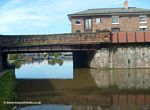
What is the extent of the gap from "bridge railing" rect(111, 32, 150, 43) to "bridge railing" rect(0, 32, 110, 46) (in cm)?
132

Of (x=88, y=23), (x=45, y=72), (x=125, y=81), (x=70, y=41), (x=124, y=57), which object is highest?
(x=88, y=23)

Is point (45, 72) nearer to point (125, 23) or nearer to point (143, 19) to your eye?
point (125, 23)

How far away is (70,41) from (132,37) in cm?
897

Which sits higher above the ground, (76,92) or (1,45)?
(1,45)

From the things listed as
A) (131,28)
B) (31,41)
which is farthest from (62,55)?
(31,41)

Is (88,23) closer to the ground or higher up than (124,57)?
higher up

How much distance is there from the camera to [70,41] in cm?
5116

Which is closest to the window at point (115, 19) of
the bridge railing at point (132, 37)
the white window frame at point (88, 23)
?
the white window frame at point (88, 23)

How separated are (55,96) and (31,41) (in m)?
28.7

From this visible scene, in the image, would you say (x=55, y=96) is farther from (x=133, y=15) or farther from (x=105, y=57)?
(x=133, y=15)

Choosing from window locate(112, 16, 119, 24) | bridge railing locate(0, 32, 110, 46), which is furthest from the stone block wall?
window locate(112, 16, 119, 24)

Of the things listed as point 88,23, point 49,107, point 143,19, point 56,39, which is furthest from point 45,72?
point 49,107

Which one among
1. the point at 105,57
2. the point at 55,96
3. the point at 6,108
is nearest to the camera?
the point at 6,108

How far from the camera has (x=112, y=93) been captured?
84.2 feet
